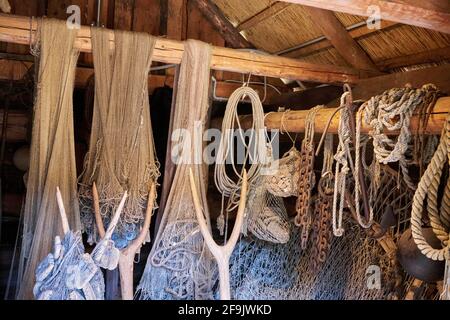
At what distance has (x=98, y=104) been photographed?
2.80 metres

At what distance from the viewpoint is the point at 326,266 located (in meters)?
3.08

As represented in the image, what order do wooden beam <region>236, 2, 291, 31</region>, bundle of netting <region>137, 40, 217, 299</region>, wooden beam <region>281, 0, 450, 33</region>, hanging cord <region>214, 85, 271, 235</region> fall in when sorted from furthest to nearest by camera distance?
wooden beam <region>236, 2, 291, 31</region>
hanging cord <region>214, 85, 271, 235</region>
bundle of netting <region>137, 40, 217, 299</region>
wooden beam <region>281, 0, 450, 33</region>

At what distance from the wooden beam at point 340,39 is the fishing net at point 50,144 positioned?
188cm

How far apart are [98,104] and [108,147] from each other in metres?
0.28

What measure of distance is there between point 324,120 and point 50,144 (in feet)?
5.31

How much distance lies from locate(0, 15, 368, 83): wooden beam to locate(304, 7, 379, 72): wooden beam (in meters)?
0.14

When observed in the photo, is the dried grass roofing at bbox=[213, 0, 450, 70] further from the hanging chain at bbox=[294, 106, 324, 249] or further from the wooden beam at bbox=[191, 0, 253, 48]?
the hanging chain at bbox=[294, 106, 324, 249]

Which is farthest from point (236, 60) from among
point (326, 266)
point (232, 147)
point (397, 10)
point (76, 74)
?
point (76, 74)

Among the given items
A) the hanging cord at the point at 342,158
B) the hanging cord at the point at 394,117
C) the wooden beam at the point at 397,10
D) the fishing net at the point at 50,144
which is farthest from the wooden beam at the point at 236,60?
the hanging cord at the point at 394,117

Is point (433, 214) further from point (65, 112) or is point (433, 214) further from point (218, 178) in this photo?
point (65, 112)

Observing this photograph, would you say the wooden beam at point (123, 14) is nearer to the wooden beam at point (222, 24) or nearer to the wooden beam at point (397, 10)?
the wooden beam at point (222, 24)

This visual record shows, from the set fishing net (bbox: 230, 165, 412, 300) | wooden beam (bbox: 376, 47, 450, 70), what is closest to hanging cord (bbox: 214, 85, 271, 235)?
fishing net (bbox: 230, 165, 412, 300)

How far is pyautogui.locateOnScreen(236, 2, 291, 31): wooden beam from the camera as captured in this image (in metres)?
3.82
